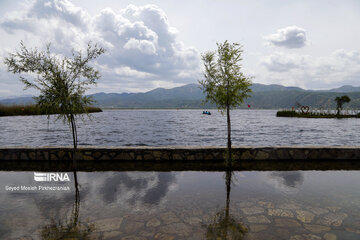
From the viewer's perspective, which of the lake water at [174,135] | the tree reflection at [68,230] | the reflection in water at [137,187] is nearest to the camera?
the tree reflection at [68,230]

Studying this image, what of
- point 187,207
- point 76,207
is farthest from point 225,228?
point 76,207

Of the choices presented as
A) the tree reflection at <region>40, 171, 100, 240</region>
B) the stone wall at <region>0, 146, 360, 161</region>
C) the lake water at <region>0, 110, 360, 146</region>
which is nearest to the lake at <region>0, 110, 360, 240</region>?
the tree reflection at <region>40, 171, 100, 240</region>

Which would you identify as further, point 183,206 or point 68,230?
point 183,206

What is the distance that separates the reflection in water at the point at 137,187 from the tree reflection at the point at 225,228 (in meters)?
1.88

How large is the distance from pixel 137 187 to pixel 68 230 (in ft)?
9.60

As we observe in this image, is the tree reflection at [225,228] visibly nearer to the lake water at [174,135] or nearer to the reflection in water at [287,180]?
the reflection in water at [287,180]

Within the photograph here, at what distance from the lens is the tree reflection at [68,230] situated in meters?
4.36

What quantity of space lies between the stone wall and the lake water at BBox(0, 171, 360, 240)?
7.93 ft

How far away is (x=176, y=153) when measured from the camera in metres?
11.2

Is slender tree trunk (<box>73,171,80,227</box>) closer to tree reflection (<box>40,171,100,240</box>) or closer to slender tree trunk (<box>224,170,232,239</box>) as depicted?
tree reflection (<box>40,171,100,240</box>)

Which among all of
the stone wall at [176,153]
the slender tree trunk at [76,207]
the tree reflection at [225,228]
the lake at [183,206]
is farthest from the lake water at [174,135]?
the tree reflection at [225,228]

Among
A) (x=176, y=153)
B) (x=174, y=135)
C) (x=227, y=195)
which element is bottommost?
(x=174, y=135)

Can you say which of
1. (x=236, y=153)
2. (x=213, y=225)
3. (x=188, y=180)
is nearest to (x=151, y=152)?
(x=188, y=180)

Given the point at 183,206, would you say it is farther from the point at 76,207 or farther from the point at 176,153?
the point at 176,153
